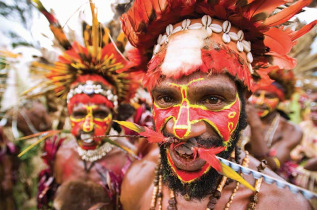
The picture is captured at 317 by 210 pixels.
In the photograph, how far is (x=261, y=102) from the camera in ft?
17.3

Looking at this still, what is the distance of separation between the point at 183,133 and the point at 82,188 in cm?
227

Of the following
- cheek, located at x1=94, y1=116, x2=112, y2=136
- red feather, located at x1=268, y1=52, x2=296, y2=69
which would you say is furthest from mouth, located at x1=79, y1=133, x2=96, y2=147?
red feather, located at x1=268, y1=52, x2=296, y2=69

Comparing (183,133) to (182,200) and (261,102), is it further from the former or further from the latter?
(261,102)

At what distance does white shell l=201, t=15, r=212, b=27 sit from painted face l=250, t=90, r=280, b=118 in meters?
3.78

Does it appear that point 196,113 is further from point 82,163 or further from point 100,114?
point 82,163

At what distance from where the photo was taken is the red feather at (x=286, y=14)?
1.57 metres

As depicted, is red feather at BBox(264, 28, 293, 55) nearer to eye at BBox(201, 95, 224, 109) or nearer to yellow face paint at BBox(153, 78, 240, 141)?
yellow face paint at BBox(153, 78, 240, 141)

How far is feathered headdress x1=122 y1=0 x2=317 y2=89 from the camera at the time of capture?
163cm

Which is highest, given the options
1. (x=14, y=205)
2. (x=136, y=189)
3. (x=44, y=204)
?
(x=136, y=189)

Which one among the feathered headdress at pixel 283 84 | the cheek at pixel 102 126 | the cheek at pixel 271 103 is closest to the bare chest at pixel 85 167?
the cheek at pixel 102 126

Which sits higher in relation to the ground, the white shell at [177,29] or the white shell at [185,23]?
the white shell at [185,23]

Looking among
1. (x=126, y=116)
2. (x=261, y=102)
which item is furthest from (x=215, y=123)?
(x=261, y=102)

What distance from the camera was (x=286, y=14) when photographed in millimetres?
1625

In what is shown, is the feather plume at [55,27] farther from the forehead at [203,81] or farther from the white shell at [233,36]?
the white shell at [233,36]
